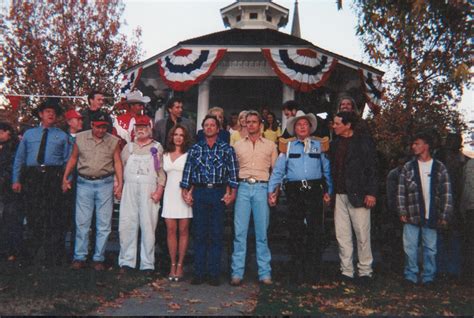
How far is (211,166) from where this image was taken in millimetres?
6273

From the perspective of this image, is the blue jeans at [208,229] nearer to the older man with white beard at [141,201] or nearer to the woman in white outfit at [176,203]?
the woman in white outfit at [176,203]

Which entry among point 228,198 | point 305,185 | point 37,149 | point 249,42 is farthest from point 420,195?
point 249,42

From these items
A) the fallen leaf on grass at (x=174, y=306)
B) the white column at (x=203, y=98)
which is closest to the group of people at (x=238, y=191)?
the fallen leaf on grass at (x=174, y=306)

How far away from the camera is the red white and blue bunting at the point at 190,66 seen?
13141 millimetres

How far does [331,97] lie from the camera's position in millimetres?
15570

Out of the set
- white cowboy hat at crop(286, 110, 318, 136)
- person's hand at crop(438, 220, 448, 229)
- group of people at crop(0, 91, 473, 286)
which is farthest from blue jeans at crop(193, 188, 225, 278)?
person's hand at crop(438, 220, 448, 229)

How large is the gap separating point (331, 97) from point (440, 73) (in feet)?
22.3

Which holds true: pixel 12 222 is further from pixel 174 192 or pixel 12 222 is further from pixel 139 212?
pixel 174 192

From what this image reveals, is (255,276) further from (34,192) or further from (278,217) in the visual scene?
(34,192)

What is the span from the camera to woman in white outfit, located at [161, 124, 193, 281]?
6371mm

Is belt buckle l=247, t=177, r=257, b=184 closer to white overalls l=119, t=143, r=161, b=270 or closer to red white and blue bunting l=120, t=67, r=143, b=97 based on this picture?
white overalls l=119, t=143, r=161, b=270

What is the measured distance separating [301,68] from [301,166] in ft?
22.9

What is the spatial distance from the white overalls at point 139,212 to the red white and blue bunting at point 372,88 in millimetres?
7925

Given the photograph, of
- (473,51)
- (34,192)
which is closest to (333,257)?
(473,51)
